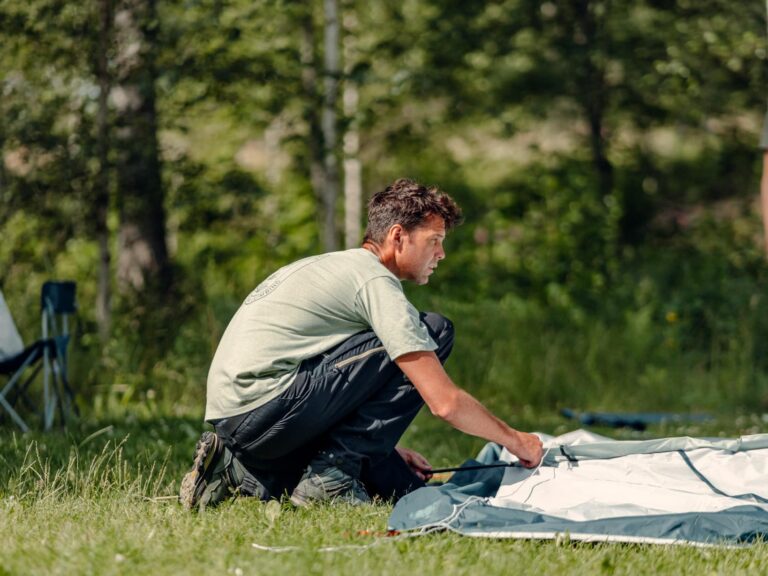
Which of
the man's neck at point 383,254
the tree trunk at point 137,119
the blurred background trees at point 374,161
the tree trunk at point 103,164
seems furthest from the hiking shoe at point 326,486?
the tree trunk at point 137,119

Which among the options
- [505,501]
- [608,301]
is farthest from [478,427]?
[608,301]

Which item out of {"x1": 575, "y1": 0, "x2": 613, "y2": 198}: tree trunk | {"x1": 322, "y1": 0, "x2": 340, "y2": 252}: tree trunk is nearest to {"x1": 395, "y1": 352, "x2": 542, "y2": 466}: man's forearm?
{"x1": 322, "y1": 0, "x2": 340, "y2": 252}: tree trunk

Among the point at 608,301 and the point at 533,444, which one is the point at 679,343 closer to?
the point at 608,301

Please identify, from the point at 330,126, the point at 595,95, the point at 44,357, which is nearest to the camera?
the point at 44,357

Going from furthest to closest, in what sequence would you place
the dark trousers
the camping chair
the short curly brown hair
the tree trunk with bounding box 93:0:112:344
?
the tree trunk with bounding box 93:0:112:344 → the camping chair → the short curly brown hair → the dark trousers

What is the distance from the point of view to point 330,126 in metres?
8.72

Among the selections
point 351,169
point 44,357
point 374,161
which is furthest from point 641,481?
point 351,169

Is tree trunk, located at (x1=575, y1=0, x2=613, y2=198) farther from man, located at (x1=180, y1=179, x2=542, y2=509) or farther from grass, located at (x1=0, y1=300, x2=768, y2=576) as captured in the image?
man, located at (x1=180, y1=179, x2=542, y2=509)

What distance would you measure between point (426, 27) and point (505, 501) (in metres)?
8.18

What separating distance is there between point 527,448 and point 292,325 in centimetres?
91

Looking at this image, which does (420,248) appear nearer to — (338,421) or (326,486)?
(338,421)

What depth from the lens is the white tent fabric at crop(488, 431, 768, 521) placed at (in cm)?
387

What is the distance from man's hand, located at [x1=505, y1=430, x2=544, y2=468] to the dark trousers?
1.25 feet

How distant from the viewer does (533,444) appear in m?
3.87
